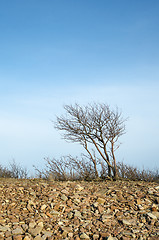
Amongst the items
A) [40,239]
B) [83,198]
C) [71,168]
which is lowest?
[40,239]

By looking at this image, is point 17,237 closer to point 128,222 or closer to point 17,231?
point 17,231

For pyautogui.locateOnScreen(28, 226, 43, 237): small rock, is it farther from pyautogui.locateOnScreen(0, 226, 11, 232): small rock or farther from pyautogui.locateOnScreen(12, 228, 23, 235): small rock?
pyautogui.locateOnScreen(0, 226, 11, 232): small rock

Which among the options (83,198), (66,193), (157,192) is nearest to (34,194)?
(66,193)

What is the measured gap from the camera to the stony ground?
4.90 m

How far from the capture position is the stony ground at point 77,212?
16.1ft

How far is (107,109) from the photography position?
433 inches

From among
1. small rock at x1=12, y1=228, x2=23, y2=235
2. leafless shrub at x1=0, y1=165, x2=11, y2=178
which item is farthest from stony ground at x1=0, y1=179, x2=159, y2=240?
leafless shrub at x1=0, y1=165, x2=11, y2=178

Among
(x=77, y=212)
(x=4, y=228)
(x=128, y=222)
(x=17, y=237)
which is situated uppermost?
(x=77, y=212)

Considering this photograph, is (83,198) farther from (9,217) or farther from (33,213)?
(9,217)

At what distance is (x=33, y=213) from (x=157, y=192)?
3.35 m

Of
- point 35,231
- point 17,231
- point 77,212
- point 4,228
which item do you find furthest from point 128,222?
point 4,228

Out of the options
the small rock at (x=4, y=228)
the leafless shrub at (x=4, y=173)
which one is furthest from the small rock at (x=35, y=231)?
the leafless shrub at (x=4, y=173)

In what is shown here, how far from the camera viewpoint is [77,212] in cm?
561

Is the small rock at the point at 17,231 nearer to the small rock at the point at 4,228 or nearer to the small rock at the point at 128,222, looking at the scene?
the small rock at the point at 4,228
